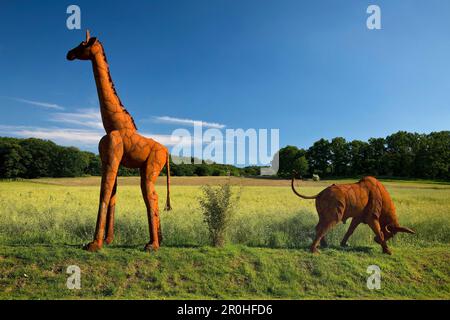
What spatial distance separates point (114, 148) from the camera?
808cm

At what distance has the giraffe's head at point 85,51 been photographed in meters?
8.27

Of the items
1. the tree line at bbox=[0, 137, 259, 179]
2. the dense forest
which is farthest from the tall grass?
the tree line at bbox=[0, 137, 259, 179]

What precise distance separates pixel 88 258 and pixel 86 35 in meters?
6.00

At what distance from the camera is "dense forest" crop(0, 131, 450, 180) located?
128 ft

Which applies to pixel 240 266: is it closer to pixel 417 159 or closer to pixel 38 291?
pixel 38 291

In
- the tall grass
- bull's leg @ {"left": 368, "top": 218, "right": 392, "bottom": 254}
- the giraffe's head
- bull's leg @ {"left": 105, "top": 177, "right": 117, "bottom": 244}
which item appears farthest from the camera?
the tall grass

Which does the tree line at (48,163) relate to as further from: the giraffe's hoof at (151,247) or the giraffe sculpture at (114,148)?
the giraffe's hoof at (151,247)

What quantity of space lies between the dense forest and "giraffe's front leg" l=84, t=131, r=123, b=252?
1176 inches

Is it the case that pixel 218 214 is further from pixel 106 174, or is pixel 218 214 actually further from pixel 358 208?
pixel 358 208

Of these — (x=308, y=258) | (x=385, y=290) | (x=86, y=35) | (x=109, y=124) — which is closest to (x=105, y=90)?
(x=109, y=124)

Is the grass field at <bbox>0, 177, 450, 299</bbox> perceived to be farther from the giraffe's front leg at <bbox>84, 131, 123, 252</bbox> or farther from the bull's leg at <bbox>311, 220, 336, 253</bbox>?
the giraffe's front leg at <bbox>84, 131, 123, 252</bbox>

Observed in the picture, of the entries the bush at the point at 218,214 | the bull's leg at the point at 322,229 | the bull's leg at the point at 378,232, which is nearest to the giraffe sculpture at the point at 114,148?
the bush at the point at 218,214

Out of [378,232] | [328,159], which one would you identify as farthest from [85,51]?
[328,159]

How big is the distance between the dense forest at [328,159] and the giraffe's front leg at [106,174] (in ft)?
98.0
